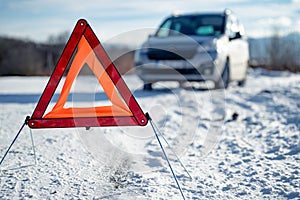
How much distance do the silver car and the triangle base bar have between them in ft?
16.7

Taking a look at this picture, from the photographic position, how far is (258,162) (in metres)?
3.74

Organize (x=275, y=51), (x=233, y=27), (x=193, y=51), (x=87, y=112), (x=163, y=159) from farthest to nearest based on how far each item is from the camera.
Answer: (x=275, y=51) < (x=233, y=27) < (x=193, y=51) < (x=163, y=159) < (x=87, y=112)

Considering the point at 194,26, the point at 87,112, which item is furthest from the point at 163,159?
the point at 194,26

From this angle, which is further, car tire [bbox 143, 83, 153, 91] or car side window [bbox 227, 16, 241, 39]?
car tire [bbox 143, 83, 153, 91]

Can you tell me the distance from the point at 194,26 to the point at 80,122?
6.54m

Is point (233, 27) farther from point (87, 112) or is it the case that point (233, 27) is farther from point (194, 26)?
point (87, 112)

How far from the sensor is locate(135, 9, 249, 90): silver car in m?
7.95

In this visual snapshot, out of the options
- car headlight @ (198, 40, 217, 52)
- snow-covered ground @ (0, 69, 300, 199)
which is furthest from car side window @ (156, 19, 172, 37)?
snow-covered ground @ (0, 69, 300, 199)

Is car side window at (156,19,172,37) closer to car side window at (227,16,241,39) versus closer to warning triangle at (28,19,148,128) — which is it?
car side window at (227,16,241,39)

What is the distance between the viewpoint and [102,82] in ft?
10.5

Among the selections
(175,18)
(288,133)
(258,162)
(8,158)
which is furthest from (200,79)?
(8,158)

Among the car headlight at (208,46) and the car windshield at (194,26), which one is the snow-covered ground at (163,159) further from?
the car windshield at (194,26)

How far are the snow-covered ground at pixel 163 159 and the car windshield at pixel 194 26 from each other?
2.76m

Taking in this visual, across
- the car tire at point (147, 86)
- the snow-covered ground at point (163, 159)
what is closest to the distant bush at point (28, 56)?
the car tire at point (147, 86)
